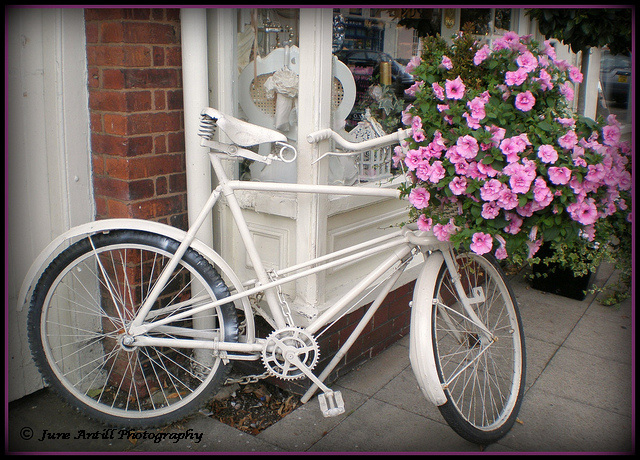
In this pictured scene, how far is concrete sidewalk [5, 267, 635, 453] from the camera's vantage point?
279 cm

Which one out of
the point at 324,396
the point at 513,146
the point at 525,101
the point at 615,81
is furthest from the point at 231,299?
the point at 615,81

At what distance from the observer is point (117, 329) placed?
2.95m

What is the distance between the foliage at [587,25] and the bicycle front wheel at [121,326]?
1769 millimetres

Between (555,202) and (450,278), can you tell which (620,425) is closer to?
(450,278)

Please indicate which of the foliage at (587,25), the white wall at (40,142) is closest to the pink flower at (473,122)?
the foliage at (587,25)

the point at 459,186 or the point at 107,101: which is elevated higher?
the point at 107,101

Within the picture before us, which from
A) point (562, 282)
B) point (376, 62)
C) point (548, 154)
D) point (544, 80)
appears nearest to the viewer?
point (548, 154)

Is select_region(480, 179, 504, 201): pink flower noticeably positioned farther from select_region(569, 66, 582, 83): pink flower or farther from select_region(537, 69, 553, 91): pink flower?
select_region(569, 66, 582, 83): pink flower

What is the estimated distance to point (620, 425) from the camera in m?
3.09

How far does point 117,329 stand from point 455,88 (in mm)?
1942

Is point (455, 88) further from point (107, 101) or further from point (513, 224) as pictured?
point (107, 101)

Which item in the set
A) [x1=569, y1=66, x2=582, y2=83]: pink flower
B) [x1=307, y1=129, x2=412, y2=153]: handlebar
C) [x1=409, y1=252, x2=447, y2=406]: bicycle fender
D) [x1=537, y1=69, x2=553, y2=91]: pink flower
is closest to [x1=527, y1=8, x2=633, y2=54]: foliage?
[x1=569, y1=66, x2=582, y2=83]: pink flower

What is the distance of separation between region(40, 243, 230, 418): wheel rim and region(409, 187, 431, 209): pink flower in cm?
113

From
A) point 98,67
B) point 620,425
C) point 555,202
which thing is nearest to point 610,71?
point 620,425
